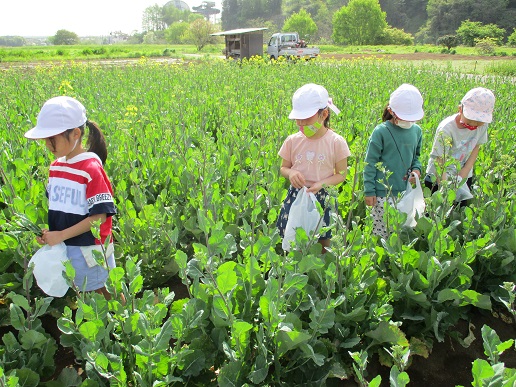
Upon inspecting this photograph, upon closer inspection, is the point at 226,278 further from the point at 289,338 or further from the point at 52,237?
the point at 52,237

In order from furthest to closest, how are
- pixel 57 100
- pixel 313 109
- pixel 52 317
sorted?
pixel 52 317 < pixel 313 109 < pixel 57 100

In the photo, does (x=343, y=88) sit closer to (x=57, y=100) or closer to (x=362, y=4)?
(x=57, y=100)

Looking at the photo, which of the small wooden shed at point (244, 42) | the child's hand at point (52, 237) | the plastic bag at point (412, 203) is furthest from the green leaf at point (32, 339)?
the small wooden shed at point (244, 42)

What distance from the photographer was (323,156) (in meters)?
2.60

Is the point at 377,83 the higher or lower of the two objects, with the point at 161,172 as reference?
higher

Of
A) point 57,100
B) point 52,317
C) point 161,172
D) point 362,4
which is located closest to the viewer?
point 57,100

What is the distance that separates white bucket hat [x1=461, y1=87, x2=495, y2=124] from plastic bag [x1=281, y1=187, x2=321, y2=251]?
53.4 inches

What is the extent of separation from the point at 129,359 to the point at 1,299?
4.69 ft

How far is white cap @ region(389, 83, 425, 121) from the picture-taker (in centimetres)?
266

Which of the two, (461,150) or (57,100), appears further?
(461,150)

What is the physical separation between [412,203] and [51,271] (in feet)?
7.36

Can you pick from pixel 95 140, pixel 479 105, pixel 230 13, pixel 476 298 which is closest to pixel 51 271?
pixel 95 140

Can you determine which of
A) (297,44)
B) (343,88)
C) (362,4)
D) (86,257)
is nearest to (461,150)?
(86,257)

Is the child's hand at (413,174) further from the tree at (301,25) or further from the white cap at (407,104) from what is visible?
the tree at (301,25)
